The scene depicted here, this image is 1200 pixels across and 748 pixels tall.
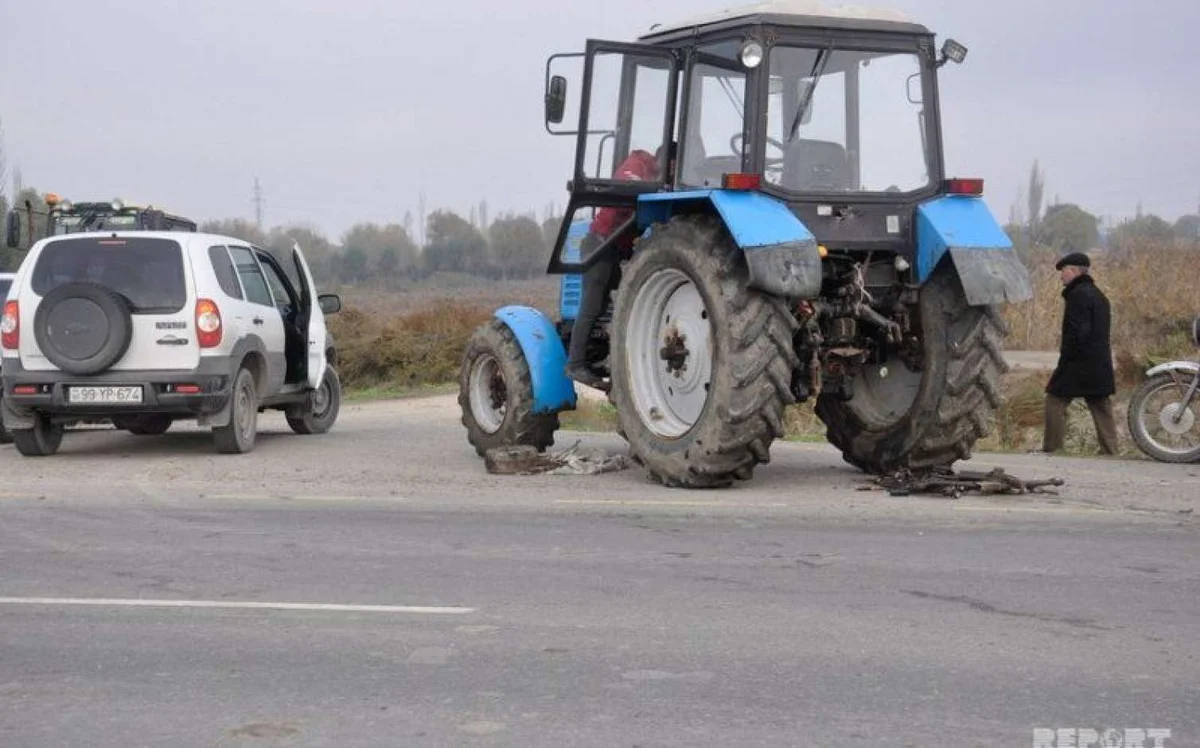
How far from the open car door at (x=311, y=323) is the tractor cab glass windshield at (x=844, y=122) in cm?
630

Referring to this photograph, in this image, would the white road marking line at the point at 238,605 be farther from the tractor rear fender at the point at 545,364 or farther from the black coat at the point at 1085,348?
the black coat at the point at 1085,348

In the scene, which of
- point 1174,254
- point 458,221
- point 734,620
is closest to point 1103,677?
point 734,620

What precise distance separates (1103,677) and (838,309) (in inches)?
222

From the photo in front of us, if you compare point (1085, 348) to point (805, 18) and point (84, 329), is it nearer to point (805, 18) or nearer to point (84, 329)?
point (805, 18)

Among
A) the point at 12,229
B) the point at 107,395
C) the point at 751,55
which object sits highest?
the point at 751,55

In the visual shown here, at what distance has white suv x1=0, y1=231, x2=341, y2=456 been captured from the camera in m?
13.3

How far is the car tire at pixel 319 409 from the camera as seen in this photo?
1667cm

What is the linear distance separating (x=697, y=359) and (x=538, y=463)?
73.2 inches

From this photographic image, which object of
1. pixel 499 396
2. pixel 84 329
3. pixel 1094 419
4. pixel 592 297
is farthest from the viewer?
pixel 1094 419

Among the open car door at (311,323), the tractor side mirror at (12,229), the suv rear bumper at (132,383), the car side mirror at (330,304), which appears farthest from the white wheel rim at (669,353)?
the tractor side mirror at (12,229)

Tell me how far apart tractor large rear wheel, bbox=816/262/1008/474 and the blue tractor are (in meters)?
0.02

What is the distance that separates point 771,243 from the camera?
10.3 m

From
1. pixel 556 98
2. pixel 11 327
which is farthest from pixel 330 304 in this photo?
pixel 556 98

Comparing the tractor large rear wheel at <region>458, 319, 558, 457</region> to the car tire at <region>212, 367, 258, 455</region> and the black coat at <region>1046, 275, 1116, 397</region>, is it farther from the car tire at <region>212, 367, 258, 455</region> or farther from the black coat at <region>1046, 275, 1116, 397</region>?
the black coat at <region>1046, 275, 1116, 397</region>
